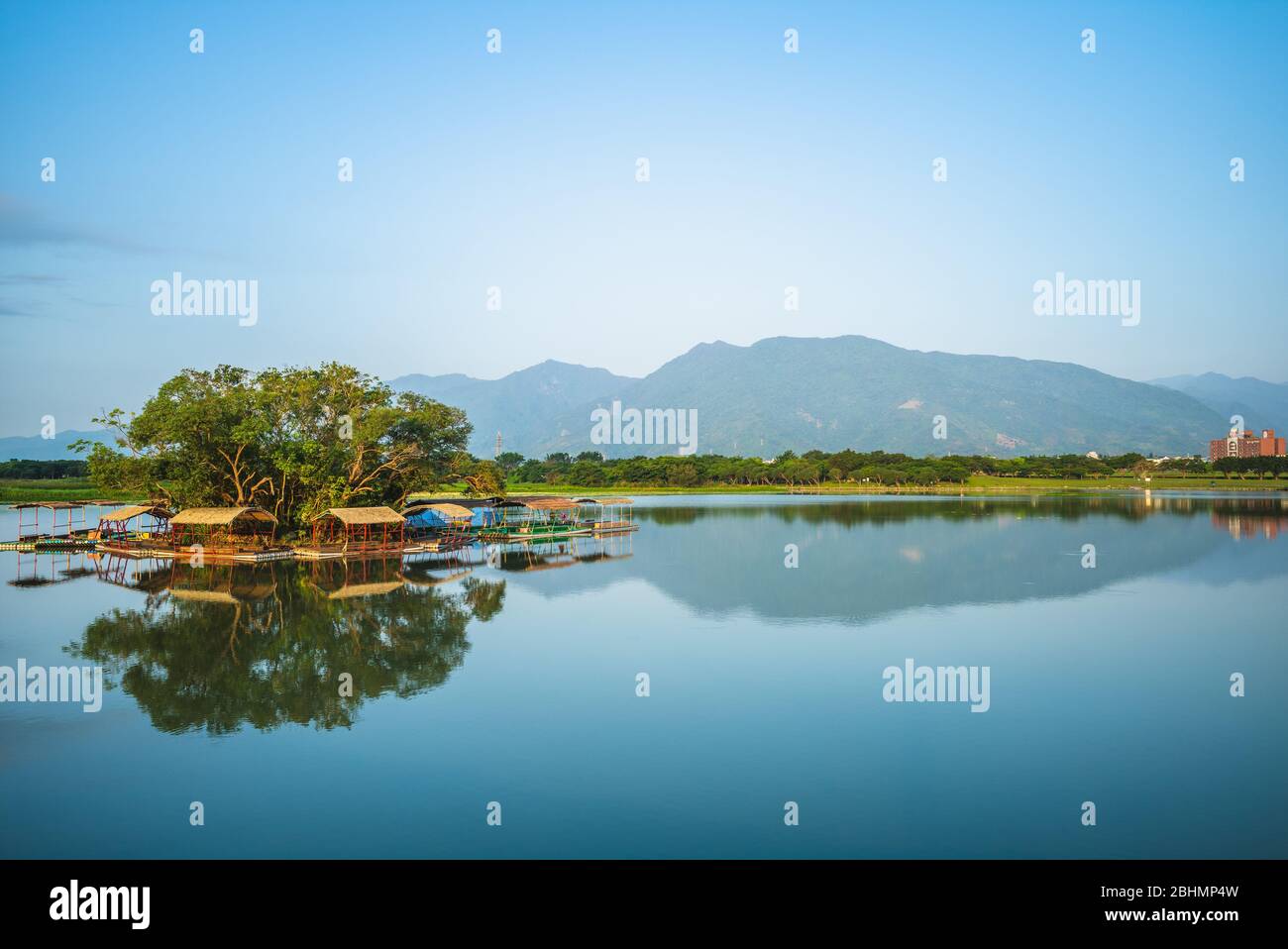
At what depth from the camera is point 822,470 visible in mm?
118188

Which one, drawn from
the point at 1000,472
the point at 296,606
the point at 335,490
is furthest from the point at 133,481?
the point at 1000,472

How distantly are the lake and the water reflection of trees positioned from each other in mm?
110

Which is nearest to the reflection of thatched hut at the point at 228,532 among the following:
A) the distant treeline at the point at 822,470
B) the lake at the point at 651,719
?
the lake at the point at 651,719

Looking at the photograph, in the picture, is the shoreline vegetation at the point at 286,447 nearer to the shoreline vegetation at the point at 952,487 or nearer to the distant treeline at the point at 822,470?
the shoreline vegetation at the point at 952,487

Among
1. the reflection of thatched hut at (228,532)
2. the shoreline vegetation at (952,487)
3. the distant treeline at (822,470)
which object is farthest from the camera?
the distant treeline at (822,470)

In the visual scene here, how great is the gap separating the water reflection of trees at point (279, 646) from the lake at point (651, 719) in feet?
0.36

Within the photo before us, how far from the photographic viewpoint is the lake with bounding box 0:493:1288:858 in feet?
30.7

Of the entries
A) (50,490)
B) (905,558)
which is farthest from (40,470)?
(905,558)

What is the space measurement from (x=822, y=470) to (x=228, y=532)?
92124 millimetres

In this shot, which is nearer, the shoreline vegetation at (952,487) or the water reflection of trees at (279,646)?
the water reflection of trees at (279,646)

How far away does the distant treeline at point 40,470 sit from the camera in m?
92.2

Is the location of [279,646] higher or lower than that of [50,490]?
lower

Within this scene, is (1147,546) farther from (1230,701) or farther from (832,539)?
(1230,701)
